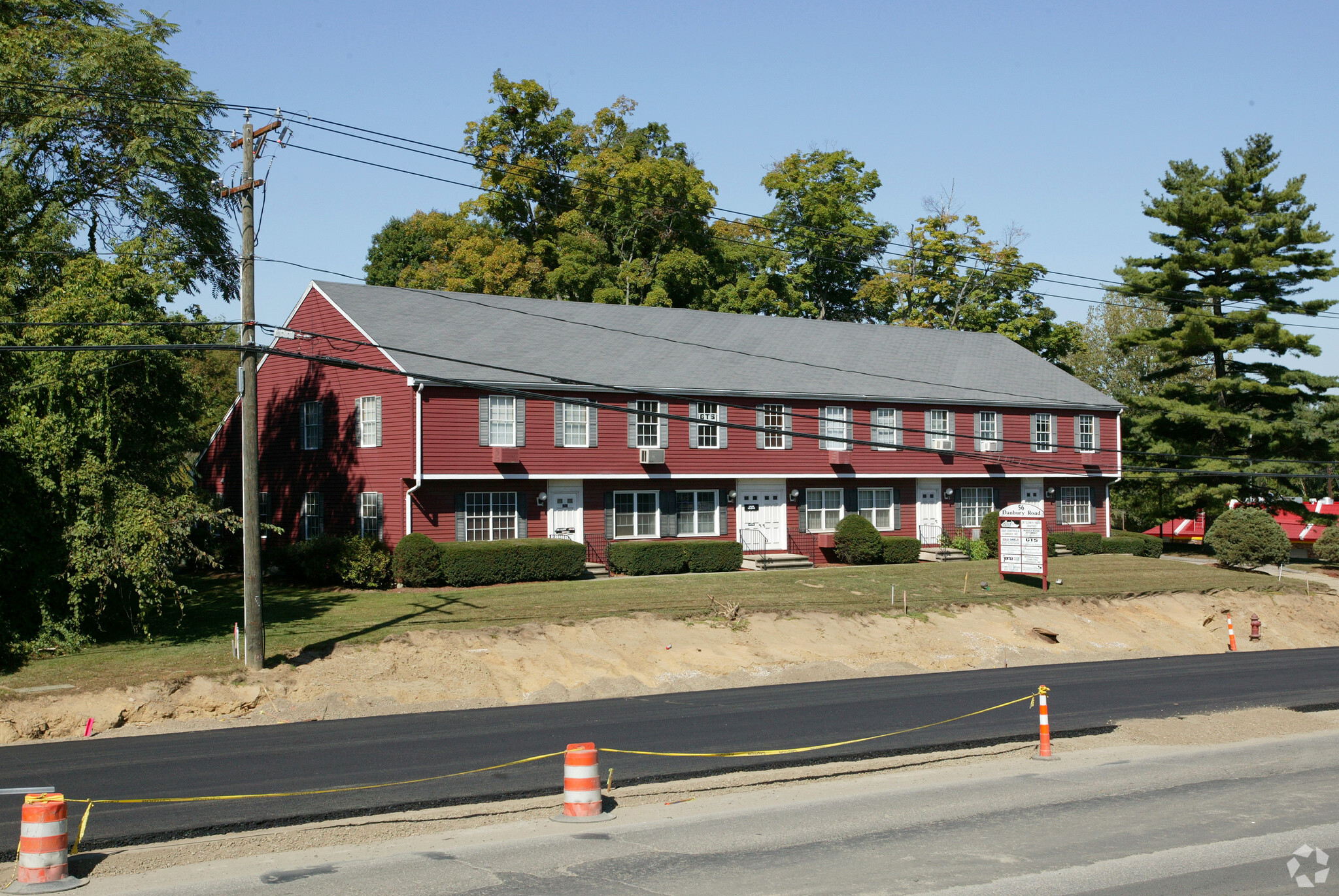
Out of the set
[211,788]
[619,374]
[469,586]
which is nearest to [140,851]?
[211,788]

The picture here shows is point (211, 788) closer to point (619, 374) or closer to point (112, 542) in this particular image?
point (112, 542)

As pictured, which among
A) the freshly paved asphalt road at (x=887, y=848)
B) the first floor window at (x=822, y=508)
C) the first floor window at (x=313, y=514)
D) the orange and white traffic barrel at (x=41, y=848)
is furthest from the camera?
the first floor window at (x=822, y=508)

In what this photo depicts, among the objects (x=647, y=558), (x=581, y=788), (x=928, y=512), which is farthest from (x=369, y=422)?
(x=581, y=788)

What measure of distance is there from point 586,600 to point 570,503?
782 cm

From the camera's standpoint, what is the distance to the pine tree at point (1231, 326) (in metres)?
48.9

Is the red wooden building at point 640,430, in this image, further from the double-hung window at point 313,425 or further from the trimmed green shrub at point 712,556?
the trimmed green shrub at point 712,556

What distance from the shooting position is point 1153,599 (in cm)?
3631

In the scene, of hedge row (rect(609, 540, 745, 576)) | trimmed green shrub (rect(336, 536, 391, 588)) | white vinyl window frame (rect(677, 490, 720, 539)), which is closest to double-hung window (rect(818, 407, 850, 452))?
white vinyl window frame (rect(677, 490, 720, 539))

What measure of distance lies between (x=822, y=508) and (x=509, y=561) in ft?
45.4

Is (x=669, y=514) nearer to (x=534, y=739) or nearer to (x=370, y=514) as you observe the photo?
(x=370, y=514)

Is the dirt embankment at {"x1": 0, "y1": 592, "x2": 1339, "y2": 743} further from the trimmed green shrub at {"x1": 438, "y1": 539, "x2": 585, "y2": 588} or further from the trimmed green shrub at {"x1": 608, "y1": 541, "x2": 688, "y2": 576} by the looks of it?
the trimmed green shrub at {"x1": 608, "y1": 541, "x2": 688, "y2": 576}

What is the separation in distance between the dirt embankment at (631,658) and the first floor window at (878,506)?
376 inches

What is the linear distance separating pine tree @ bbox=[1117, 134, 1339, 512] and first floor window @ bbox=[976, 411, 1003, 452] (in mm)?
10099
